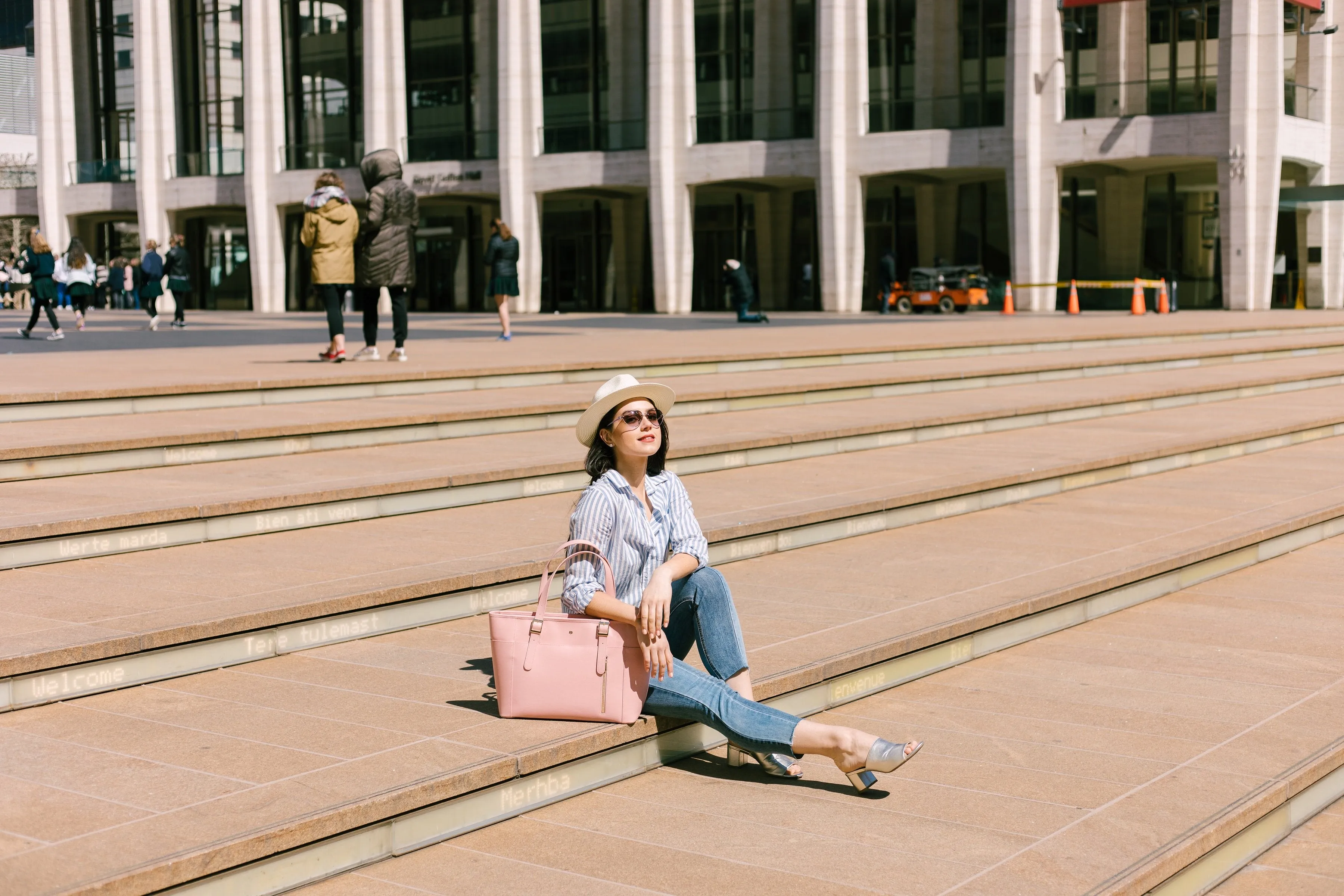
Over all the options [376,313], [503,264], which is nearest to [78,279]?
[503,264]

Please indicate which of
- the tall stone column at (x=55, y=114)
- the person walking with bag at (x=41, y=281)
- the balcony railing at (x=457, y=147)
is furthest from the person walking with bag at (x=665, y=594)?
the tall stone column at (x=55, y=114)

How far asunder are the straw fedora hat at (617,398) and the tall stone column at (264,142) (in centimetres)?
4575

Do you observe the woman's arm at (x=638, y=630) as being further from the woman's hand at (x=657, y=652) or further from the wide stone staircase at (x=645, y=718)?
the wide stone staircase at (x=645, y=718)

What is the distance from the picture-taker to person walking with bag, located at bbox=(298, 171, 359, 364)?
49.4ft

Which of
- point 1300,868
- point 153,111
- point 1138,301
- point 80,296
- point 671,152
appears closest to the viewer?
point 1300,868

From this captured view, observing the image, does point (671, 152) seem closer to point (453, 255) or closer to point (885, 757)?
point (453, 255)

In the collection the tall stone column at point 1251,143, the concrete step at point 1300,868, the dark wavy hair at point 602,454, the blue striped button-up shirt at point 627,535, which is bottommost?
the concrete step at point 1300,868

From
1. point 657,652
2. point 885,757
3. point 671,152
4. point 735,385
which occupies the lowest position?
point 885,757

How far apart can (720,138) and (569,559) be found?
40.8 metres

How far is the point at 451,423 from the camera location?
1078 cm

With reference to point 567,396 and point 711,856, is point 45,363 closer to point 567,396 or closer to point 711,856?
point 567,396

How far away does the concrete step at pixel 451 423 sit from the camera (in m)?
8.88

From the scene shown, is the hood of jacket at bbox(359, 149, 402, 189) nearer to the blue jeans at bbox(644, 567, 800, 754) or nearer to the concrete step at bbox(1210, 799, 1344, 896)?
the blue jeans at bbox(644, 567, 800, 754)

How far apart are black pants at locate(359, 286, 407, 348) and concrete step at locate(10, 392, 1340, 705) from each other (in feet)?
19.7
